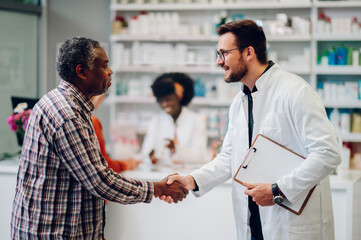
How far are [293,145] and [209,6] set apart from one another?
3.70 metres

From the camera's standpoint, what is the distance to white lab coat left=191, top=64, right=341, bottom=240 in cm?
167

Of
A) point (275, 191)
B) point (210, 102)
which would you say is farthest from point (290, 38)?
point (275, 191)

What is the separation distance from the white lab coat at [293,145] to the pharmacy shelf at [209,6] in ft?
10.9

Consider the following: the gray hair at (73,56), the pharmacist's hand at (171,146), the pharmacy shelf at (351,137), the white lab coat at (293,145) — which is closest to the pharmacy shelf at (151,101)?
the pharmacy shelf at (351,137)

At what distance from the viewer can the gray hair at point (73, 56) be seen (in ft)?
5.41

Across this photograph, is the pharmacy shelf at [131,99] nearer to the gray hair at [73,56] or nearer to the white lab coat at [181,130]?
the white lab coat at [181,130]

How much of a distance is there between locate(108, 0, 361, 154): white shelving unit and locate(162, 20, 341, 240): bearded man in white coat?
3.17 m

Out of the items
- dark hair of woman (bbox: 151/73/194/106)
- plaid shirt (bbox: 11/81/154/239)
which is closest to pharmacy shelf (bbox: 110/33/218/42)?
dark hair of woman (bbox: 151/73/194/106)

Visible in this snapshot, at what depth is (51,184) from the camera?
1552 mm

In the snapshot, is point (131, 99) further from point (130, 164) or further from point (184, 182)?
point (184, 182)

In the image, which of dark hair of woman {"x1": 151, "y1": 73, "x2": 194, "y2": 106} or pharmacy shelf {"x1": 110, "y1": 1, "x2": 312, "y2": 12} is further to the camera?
pharmacy shelf {"x1": 110, "y1": 1, "x2": 312, "y2": 12}

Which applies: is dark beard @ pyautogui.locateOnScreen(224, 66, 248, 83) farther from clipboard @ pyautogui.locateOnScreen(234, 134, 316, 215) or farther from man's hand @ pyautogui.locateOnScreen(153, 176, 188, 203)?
man's hand @ pyautogui.locateOnScreen(153, 176, 188, 203)

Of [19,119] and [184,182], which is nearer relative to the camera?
[184,182]

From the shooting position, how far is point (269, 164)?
5.91 ft
